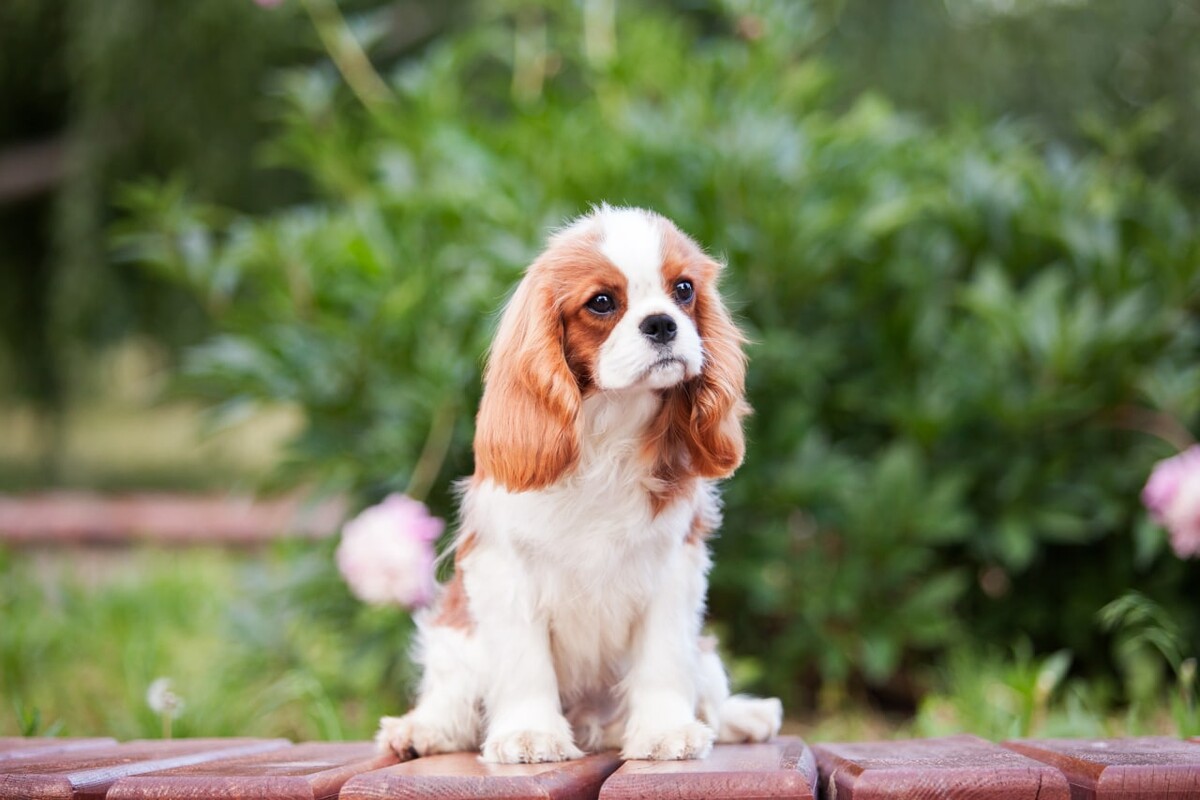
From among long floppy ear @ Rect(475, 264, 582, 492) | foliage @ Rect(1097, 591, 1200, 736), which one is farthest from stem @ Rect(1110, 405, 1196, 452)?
long floppy ear @ Rect(475, 264, 582, 492)

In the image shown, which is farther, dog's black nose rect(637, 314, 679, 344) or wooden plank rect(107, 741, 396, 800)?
dog's black nose rect(637, 314, 679, 344)

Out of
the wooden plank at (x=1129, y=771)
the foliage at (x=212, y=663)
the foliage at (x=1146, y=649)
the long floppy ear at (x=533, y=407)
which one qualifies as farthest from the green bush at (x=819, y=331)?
the wooden plank at (x=1129, y=771)

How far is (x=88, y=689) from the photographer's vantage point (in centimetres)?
459

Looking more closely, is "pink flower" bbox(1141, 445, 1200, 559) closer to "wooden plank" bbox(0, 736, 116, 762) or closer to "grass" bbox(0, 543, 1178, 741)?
"grass" bbox(0, 543, 1178, 741)

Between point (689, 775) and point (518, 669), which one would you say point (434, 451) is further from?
point (689, 775)

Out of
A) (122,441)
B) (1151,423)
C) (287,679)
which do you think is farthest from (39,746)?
(122,441)

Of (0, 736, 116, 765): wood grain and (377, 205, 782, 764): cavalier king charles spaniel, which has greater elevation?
(377, 205, 782, 764): cavalier king charles spaniel

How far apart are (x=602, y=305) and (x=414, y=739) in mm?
940

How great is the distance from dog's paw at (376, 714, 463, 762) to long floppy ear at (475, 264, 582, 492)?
1.80 feet

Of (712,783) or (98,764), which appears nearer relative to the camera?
(712,783)

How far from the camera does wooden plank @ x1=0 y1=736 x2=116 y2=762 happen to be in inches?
94.1

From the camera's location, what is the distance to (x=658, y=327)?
2.17 meters

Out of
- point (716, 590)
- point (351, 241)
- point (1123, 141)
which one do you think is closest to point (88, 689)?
point (351, 241)

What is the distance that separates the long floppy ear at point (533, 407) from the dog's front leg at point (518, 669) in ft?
0.72
